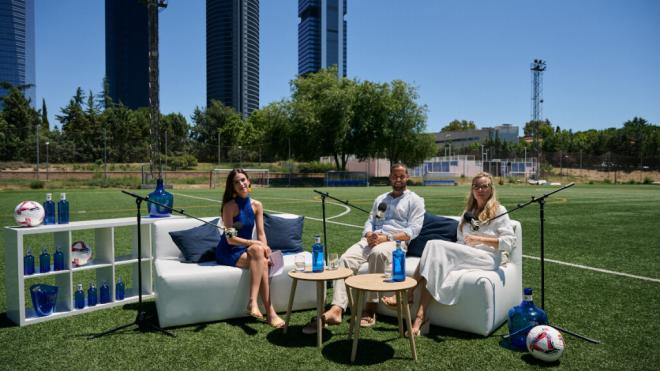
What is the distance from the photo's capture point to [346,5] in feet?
447

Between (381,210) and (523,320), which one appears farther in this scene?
(381,210)

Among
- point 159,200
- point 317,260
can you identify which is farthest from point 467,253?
point 159,200

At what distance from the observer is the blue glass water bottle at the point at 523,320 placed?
3771mm

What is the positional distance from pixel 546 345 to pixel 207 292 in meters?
2.86

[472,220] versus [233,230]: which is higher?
[472,220]

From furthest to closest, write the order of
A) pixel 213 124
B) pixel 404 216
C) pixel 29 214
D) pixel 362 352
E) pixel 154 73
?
pixel 213 124
pixel 154 73
pixel 404 216
pixel 29 214
pixel 362 352

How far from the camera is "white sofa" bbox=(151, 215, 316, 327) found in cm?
425

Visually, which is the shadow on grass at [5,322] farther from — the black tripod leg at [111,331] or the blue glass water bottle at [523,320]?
the blue glass water bottle at [523,320]

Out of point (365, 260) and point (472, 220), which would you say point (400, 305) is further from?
point (472, 220)

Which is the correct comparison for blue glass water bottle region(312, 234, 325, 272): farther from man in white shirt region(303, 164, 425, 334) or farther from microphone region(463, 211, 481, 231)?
microphone region(463, 211, 481, 231)

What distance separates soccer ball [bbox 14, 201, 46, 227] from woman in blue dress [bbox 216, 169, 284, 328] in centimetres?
171

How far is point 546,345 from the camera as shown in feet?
11.2

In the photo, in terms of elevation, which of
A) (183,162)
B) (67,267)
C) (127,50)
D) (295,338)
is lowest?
(295,338)

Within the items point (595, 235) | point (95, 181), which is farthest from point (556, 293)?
point (95, 181)
